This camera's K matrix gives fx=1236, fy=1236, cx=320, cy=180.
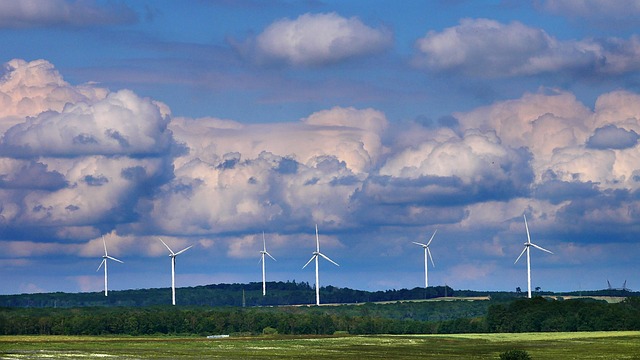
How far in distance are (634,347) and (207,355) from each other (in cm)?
6658

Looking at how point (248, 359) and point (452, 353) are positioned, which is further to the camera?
point (452, 353)

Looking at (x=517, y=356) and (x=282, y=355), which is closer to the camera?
(x=517, y=356)

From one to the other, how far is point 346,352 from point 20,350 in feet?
162

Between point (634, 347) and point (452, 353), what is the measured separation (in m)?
31.1

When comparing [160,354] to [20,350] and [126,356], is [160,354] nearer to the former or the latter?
[126,356]

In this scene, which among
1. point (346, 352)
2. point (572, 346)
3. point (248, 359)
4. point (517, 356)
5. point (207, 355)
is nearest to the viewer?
point (517, 356)

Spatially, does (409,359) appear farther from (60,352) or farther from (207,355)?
(60,352)

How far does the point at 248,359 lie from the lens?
162500 millimetres

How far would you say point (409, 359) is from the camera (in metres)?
164

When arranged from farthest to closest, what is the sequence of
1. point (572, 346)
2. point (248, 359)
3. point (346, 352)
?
point (572, 346) → point (346, 352) → point (248, 359)

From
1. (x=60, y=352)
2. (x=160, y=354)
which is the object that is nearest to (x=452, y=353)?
(x=160, y=354)

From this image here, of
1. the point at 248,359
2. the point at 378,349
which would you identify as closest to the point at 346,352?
the point at 378,349

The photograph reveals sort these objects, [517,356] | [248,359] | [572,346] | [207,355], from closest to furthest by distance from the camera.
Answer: [517,356] < [248,359] < [207,355] < [572,346]

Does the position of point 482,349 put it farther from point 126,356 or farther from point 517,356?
point 126,356
